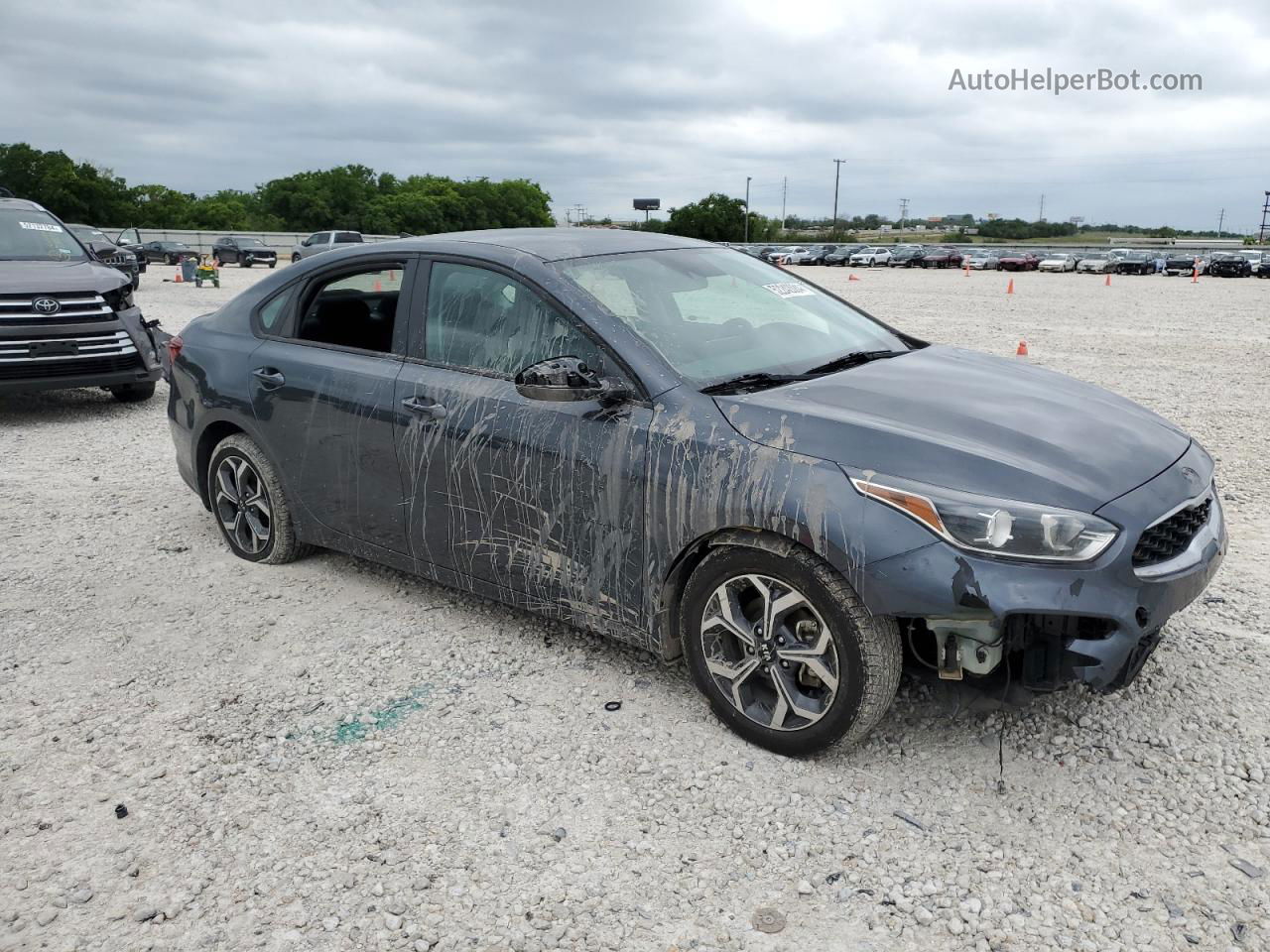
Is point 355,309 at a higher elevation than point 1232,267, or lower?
lower

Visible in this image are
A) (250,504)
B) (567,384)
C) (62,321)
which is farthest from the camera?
(62,321)

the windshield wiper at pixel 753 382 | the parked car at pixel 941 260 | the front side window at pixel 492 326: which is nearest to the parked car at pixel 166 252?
the parked car at pixel 941 260

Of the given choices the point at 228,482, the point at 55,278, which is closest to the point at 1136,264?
the point at 55,278

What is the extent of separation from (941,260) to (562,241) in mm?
61326

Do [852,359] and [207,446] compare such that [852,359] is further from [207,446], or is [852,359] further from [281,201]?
[281,201]

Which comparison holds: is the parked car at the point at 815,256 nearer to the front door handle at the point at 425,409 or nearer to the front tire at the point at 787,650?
the front door handle at the point at 425,409

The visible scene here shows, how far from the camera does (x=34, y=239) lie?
9641 mm

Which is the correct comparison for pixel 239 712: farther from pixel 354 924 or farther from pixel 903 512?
pixel 903 512

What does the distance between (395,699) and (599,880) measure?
1.34 m

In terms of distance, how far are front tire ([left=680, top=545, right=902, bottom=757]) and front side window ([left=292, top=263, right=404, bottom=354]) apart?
1.96 m

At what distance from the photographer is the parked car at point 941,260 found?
6128cm

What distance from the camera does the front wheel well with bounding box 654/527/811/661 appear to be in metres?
3.23

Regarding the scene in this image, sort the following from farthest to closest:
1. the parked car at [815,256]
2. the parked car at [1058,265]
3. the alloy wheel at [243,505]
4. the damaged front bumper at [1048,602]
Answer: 1. the parked car at [815,256]
2. the parked car at [1058,265]
3. the alloy wheel at [243,505]
4. the damaged front bumper at [1048,602]

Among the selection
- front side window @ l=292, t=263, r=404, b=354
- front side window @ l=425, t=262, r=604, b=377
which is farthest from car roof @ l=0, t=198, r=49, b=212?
front side window @ l=425, t=262, r=604, b=377
